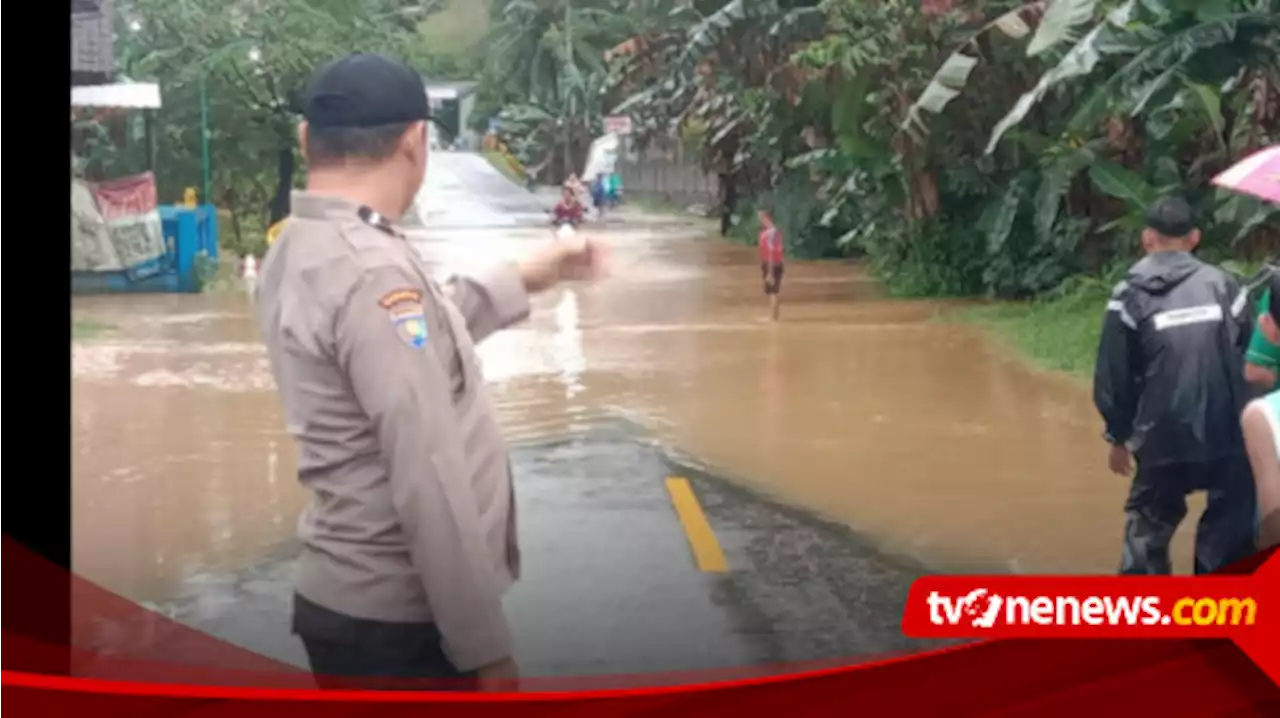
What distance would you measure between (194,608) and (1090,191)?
72.8 inches

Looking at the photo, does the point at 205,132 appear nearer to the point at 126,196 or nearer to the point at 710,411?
the point at 126,196

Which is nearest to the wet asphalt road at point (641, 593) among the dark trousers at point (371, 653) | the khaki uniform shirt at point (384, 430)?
the dark trousers at point (371, 653)

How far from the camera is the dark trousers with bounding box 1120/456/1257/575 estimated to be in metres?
2.74

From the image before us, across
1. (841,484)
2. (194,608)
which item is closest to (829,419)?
(841,484)

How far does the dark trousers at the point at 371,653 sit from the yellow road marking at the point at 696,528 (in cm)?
48

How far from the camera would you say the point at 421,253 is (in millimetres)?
2432

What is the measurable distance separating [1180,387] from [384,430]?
58.2 inches

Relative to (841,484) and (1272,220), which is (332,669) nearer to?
(841,484)

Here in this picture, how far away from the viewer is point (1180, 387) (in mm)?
2756

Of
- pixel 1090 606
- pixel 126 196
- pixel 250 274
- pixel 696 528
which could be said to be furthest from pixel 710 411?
pixel 126 196

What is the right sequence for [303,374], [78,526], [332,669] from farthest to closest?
[78,526] < [332,669] < [303,374]

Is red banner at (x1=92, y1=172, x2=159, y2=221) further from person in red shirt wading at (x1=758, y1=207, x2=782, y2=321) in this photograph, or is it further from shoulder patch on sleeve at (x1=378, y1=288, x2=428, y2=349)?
person in red shirt wading at (x1=758, y1=207, x2=782, y2=321)

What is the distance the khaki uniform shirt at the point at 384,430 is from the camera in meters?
2.23

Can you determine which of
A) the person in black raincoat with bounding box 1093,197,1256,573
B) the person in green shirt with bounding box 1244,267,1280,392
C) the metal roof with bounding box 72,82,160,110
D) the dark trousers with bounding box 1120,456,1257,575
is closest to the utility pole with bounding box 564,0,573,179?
the metal roof with bounding box 72,82,160,110
